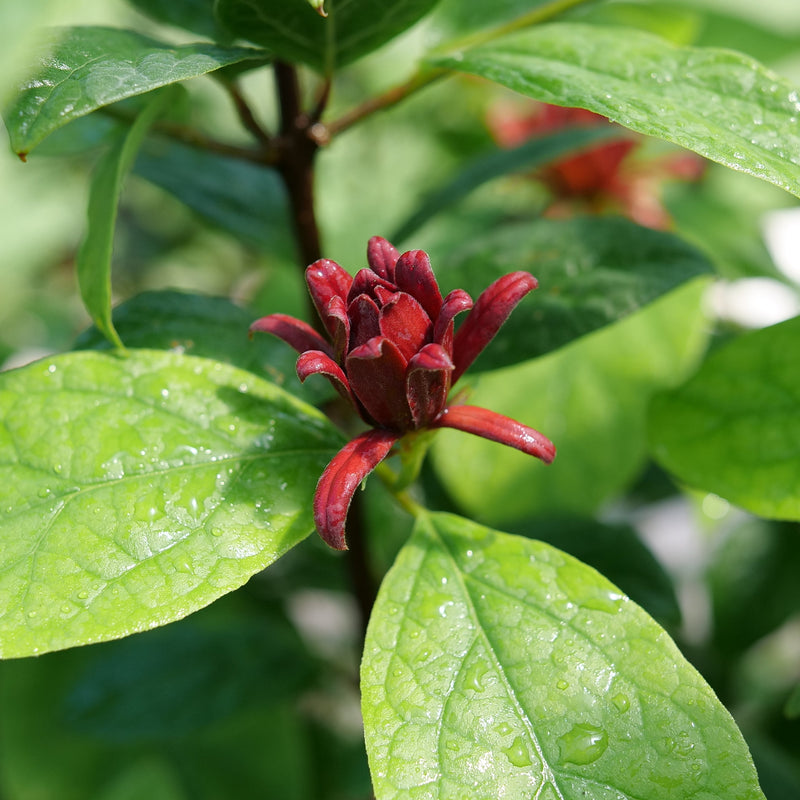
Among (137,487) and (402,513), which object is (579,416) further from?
(137,487)

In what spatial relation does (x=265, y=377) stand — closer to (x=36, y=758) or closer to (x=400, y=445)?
(x=400, y=445)

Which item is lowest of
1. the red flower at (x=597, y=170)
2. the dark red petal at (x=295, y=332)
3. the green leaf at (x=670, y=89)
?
the red flower at (x=597, y=170)

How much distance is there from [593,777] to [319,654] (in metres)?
0.95

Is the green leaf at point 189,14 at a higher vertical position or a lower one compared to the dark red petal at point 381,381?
higher

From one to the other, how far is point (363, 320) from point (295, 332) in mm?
82

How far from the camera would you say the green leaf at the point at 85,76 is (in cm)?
53

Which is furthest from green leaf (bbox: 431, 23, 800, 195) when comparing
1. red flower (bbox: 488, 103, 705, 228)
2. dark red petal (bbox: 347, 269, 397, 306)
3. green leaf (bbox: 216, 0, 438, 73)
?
red flower (bbox: 488, 103, 705, 228)

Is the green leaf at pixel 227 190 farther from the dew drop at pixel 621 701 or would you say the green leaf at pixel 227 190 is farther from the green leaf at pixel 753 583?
the green leaf at pixel 753 583

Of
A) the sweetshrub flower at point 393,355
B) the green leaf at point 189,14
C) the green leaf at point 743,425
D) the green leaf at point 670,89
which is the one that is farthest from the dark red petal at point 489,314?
the green leaf at point 189,14

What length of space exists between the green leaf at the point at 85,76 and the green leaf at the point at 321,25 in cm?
6

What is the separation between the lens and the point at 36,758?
52.3 inches

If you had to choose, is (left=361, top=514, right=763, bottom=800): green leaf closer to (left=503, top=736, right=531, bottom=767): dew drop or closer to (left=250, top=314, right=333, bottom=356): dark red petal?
(left=503, top=736, right=531, bottom=767): dew drop

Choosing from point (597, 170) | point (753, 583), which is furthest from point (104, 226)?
point (753, 583)

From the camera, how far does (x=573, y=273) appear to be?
0.80 m
